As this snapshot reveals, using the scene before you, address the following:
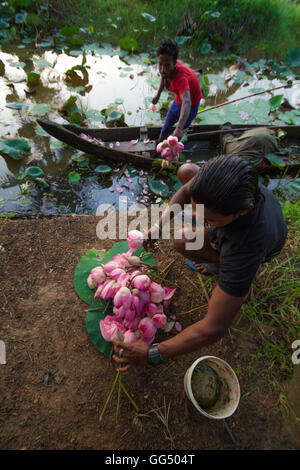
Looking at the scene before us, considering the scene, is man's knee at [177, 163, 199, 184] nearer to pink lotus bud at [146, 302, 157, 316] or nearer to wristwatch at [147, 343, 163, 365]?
pink lotus bud at [146, 302, 157, 316]

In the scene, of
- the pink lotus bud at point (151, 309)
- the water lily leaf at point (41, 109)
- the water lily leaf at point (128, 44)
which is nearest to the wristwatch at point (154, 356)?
the pink lotus bud at point (151, 309)

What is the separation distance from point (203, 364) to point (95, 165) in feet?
8.95

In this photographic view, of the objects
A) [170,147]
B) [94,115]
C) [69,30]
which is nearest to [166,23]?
[69,30]

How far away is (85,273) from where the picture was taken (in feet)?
6.29

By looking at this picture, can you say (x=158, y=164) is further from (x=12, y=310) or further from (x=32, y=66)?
(x=32, y=66)

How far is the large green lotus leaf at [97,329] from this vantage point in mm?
1578

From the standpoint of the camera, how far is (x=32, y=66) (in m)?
4.62

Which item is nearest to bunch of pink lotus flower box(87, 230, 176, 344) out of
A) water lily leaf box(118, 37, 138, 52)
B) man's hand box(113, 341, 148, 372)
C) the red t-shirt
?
man's hand box(113, 341, 148, 372)

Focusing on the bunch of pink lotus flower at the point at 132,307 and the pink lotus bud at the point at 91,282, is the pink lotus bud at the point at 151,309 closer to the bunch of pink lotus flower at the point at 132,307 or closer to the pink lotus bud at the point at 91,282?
the bunch of pink lotus flower at the point at 132,307

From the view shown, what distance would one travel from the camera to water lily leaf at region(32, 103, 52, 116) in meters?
3.60

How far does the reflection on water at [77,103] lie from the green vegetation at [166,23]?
0.69 m

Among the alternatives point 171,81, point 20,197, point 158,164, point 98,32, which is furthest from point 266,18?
point 20,197

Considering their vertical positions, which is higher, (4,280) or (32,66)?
(32,66)

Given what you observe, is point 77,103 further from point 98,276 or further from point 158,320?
point 158,320
